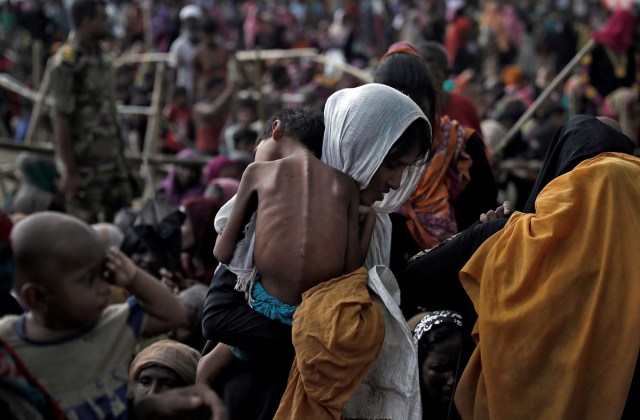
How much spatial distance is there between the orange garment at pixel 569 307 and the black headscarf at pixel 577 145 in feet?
0.59

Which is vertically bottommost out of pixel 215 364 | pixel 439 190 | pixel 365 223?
pixel 215 364

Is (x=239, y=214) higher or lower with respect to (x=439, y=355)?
higher

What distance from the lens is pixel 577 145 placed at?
126 inches

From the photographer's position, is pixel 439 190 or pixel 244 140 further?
pixel 244 140

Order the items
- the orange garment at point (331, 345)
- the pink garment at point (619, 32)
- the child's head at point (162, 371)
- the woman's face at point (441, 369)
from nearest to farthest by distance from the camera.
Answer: the orange garment at point (331, 345)
the child's head at point (162, 371)
the woman's face at point (441, 369)
the pink garment at point (619, 32)

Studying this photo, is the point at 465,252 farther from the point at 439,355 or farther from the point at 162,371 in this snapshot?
the point at 162,371

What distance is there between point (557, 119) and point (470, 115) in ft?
17.2

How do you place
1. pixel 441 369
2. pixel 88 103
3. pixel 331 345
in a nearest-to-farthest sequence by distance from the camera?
pixel 331 345 < pixel 441 369 < pixel 88 103

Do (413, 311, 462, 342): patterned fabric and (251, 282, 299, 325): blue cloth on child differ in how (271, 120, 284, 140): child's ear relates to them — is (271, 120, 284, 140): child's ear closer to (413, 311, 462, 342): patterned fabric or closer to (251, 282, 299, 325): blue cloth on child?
(251, 282, 299, 325): blue cloth on child

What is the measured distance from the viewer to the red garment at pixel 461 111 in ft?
17.7

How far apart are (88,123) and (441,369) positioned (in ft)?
13.2

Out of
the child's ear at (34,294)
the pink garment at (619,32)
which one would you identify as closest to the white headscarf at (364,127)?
the child's ear at (34,294)

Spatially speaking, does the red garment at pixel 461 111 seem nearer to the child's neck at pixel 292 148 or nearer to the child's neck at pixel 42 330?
the child's neck at pixel 292 148

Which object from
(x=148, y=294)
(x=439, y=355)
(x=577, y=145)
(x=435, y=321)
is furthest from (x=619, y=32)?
(x=148, y=294)
